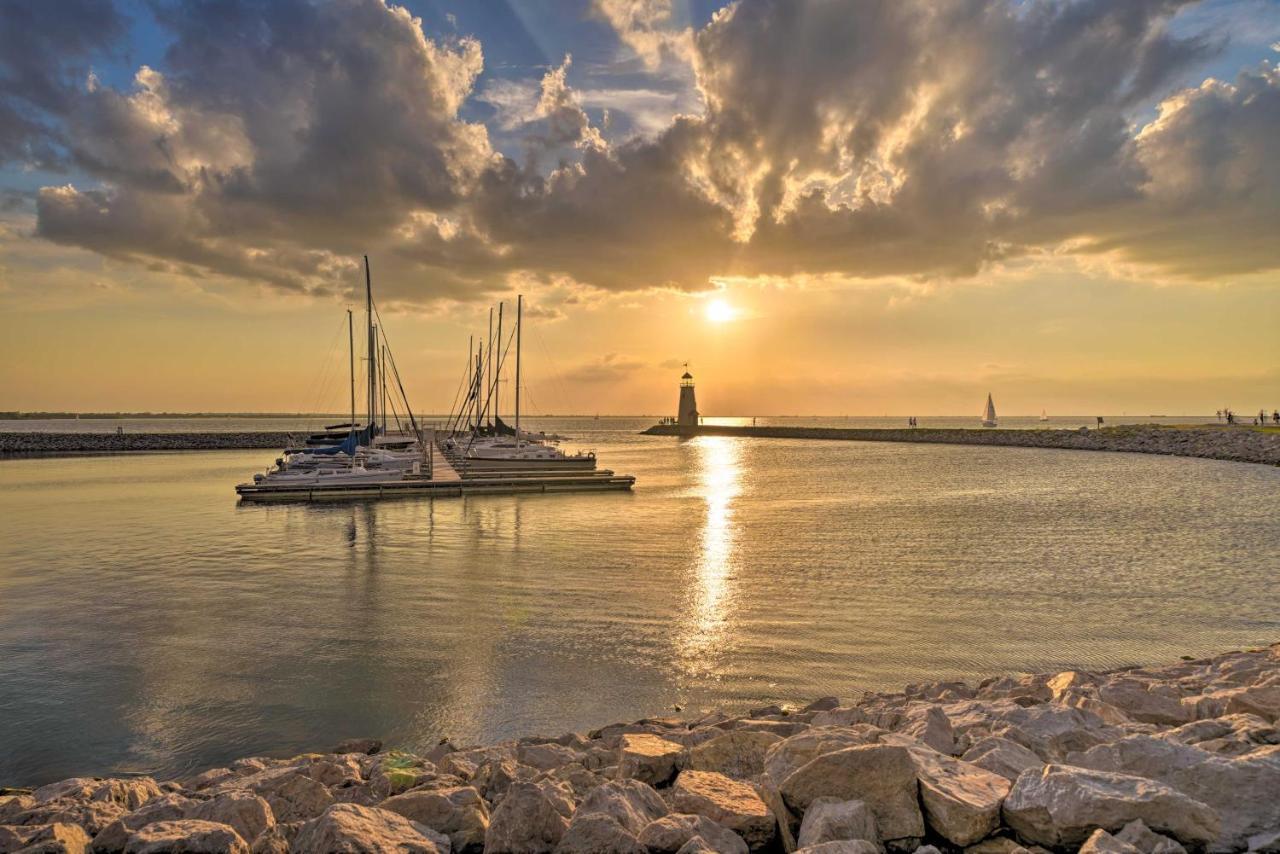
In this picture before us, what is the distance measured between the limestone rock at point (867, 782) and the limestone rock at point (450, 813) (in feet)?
7.10

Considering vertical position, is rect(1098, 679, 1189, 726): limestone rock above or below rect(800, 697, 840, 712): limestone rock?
above

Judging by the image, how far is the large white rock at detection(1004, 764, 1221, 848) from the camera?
4062 millimetres

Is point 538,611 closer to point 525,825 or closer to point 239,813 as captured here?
point 239,813

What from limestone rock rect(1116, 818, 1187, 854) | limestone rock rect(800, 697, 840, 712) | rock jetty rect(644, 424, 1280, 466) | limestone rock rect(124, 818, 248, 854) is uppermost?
rock jetty rect(644, 424, 1280, 466)

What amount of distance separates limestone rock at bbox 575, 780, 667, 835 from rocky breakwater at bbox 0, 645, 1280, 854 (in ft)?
0.06

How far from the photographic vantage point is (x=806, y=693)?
975 cm

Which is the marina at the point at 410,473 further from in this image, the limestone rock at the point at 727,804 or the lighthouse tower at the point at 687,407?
the lighthouse tower at the point at 687,407

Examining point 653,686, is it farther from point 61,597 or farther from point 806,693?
point 61,597

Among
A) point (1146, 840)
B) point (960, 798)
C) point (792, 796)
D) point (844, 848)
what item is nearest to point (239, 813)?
point (792, 796)

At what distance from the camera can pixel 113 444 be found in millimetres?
79312

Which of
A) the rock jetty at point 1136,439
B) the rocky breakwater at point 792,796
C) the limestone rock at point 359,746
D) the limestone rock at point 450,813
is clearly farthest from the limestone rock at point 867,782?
the rock jetty at point 1136,439

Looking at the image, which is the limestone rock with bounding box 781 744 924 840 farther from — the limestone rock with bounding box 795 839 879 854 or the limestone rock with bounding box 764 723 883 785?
the limestone rock with bounding box 795 839 879 854

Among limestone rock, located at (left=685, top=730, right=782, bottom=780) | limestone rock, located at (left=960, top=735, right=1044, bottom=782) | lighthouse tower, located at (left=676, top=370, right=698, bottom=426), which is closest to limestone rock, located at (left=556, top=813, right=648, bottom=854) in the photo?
limestone rock, located at (left=685, top=730, right=782, bottom=780)

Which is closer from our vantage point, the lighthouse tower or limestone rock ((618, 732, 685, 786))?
limestone rock ((618, 732, 685, 786))
